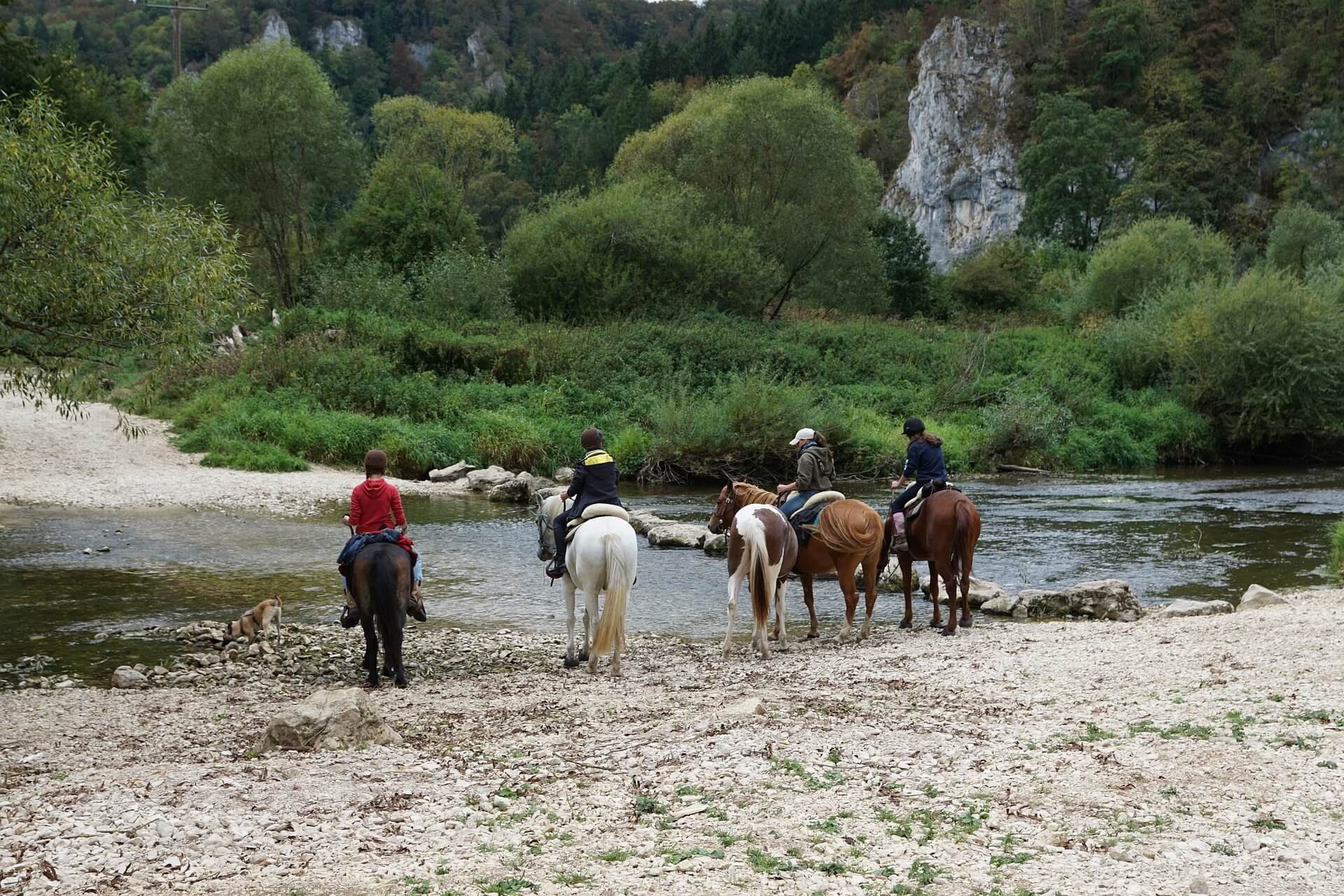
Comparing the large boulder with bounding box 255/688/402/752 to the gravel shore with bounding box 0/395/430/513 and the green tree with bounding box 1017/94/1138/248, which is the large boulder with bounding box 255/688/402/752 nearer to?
the gravel shore with bounding box 0/395/430/513

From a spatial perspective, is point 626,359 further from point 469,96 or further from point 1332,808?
point 469,96

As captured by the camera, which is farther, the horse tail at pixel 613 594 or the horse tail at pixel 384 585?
the horse tail at pixel 613 594

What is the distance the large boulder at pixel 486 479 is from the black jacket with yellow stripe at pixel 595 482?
16759 millimetres

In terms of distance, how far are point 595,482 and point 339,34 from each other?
18521 centimetres

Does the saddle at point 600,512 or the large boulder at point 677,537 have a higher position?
the saddle at point 600,512

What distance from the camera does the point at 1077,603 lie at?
16.4 meters

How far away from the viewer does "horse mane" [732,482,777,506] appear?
561 inches

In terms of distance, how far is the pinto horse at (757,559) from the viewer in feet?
42.9

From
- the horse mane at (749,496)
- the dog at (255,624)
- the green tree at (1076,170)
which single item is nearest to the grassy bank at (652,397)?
the dog at (255,624)

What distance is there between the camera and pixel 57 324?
549 inches

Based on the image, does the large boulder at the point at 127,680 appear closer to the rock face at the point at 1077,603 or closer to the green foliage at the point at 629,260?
the rock face at the point at 1077,603

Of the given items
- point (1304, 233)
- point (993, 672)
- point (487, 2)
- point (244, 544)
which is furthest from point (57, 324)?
point (487, 2)

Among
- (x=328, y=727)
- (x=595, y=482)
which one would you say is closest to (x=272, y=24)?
(x=595, y=482)

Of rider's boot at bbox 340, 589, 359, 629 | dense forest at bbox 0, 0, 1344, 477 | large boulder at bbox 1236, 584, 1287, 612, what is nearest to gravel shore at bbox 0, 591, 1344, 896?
rider's boot at bbox 340, 589, 359, 629
